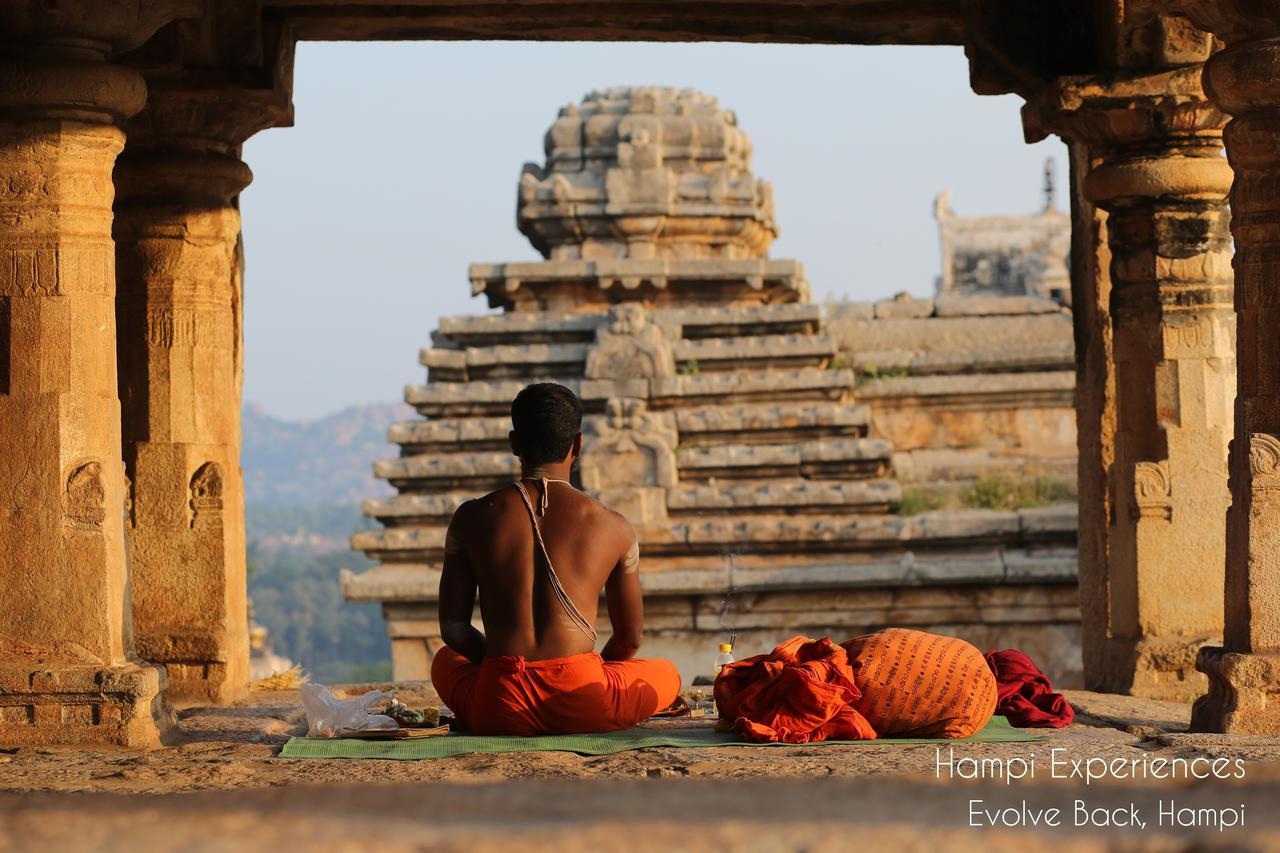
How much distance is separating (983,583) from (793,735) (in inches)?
337

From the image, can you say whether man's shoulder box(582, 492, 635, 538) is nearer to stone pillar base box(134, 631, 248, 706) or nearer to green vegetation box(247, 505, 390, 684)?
stone pillar base box(134, 631, 248, 706)

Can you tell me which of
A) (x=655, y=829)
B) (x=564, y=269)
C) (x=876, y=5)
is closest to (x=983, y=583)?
(x=564, y=269)

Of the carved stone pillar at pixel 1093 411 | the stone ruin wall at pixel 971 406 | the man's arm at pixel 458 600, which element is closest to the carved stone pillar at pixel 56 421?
the man's arm at pixel 458 600

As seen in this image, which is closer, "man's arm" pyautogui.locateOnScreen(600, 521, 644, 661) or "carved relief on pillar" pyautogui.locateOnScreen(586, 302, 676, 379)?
"man's arm" pyautogui.locateOnScreen(600, 521, 644, 661)

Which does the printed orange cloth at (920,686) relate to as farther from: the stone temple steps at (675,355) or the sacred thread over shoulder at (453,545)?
the stone temple steps at (675,355)

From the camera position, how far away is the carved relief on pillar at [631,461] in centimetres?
1498

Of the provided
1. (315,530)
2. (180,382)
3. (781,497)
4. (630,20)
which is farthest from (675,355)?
(315,530)

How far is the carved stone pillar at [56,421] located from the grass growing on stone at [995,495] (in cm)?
957

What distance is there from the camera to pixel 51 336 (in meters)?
6.42

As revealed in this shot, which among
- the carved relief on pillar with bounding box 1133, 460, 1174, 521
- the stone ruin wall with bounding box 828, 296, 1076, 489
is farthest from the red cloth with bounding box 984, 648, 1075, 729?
the stone ruin wall with bounding box 828, 296, 1076, 489

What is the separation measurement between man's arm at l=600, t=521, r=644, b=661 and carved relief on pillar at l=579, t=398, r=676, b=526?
28.3 ft

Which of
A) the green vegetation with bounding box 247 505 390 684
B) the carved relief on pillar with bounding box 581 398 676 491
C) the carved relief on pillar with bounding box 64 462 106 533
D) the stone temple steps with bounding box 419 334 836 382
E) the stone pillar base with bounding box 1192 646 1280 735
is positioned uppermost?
the stone temple steps with bounding box 419 334 836 382

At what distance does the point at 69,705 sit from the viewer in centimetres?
631

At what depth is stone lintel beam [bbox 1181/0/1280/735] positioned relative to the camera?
20.4 ft
